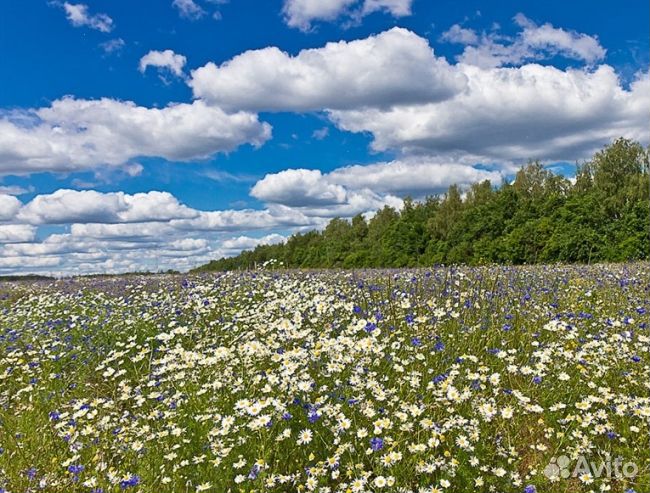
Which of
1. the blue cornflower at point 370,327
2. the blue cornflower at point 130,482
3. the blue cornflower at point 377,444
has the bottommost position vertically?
the blue cornflower at point 130,482

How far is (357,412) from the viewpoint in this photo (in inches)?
169

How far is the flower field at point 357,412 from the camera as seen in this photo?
3723 millimetres

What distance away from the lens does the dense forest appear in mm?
33938

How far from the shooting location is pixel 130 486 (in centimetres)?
374

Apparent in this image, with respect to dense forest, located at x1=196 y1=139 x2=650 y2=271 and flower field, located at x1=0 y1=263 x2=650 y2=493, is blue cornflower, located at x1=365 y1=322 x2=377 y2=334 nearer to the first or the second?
flower field, located at x1=0 y1=263 x2=650 y2=493

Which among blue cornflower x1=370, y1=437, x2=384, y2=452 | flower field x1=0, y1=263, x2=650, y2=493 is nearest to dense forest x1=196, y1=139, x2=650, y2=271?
flower field x1=0, y1=263, x2=650, y2=493

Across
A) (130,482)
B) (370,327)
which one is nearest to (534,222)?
(370,327)

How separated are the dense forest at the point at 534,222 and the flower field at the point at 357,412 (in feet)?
70.4

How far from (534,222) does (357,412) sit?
120ft

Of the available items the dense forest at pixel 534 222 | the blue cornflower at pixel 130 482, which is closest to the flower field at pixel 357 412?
the blue cornflower at pixel 130 482

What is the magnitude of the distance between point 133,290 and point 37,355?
3.92 metres

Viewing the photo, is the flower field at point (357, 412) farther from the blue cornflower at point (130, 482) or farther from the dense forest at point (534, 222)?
the dense forest at point (534, 222)

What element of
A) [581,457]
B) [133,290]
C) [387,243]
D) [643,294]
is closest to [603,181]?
[387,243]

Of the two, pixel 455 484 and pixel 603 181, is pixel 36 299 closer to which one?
pixel 455 484
